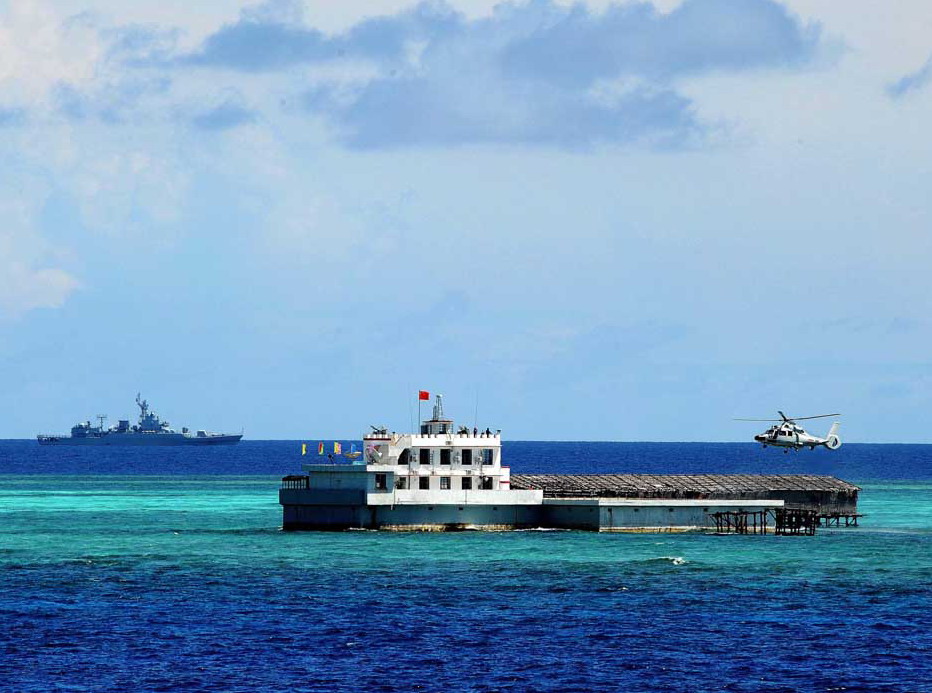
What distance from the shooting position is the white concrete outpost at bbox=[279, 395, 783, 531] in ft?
351

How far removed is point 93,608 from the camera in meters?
75.0

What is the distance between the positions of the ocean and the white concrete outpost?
1.57m

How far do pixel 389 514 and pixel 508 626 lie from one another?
38.5 meters

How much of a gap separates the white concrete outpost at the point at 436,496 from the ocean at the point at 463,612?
1.57 m

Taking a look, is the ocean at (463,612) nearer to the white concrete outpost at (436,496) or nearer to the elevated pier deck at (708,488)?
the white concrete outpost at (436,496)

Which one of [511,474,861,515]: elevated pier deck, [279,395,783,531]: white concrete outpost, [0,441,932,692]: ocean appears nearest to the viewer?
[0,441,932,692]: ocean

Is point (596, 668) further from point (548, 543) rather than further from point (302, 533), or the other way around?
point (302, 533)

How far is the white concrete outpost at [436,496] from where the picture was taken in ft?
351

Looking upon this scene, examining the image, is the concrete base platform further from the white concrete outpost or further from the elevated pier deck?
the elevated pier deck

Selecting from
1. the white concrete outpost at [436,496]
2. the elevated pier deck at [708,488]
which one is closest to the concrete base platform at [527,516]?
the white concrete outpost at [436,496]

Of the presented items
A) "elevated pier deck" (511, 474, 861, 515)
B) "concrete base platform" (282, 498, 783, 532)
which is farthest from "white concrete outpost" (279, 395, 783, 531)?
"elevated pier deck" (511, 474, 861, 515)

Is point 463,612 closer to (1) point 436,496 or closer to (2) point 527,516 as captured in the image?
(1) point 436,496

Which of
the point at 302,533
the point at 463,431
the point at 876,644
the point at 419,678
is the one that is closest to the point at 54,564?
the point at 302,533

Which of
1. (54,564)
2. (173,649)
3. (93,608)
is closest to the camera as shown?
(173,649)
